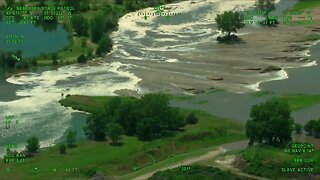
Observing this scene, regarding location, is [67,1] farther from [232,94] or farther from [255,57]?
[232,94]

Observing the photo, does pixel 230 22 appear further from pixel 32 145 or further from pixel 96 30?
pixel 32 145

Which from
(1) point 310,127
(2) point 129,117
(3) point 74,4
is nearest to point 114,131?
(2) point 129,117

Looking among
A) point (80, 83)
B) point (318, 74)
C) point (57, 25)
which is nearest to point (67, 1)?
point (57, 25)

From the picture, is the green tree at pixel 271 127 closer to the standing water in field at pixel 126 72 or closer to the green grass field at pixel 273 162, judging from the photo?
the green grass field at pixel 273 162

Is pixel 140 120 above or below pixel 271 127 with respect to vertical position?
below

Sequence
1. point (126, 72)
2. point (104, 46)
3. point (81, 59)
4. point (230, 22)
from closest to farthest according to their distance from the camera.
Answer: point (126, 72), point (81, 59), point (104, 46), point (230, 22)

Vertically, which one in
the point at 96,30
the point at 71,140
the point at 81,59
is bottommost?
the point at 71,140

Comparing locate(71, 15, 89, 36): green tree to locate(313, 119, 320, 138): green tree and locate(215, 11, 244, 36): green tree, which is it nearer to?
locate(215, 11, 244, 36): green tree
